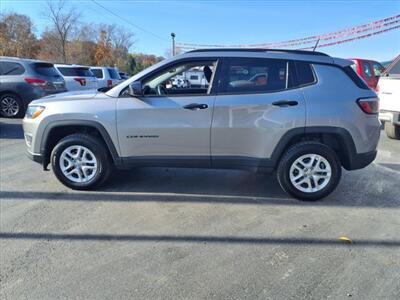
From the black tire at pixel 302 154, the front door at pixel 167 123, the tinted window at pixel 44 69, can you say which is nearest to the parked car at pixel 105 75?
the tinted window at pixel 44 69

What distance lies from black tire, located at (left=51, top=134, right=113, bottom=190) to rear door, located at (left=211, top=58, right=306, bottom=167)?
1.41 meters

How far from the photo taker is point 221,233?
356 cm

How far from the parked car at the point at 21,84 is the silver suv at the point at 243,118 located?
6252mm

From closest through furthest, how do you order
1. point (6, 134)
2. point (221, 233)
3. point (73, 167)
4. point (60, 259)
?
point (60, 259) < point (221, 233) < point (73, 167) < point (6, 134)

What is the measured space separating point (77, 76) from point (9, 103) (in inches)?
150

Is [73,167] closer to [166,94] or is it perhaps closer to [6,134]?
[166,94]

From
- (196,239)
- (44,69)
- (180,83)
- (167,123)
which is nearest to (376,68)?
(180,83)

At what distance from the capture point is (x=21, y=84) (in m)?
10.1

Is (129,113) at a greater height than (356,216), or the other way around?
(129,113)

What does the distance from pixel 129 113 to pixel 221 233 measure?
1840mm

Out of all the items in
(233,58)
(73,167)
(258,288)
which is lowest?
(258,288)

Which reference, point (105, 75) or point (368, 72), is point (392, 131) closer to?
point (368, 72)

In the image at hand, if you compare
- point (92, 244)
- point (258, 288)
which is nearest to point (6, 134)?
point (92, 244)

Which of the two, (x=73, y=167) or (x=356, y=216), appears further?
(x=73, y=167)
